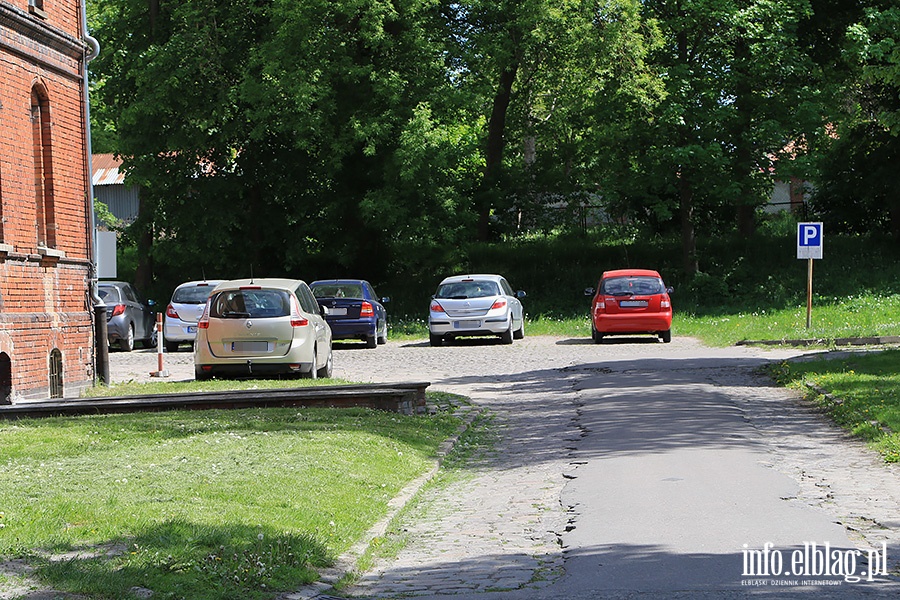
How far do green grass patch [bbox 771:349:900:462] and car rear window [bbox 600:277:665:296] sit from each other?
8552mm

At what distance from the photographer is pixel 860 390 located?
639 inches

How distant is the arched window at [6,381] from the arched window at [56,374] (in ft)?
4.95

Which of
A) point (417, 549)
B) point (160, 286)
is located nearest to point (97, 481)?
point (417, 549)

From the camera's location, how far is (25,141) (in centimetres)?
1809

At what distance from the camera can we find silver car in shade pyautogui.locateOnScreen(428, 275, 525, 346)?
3106 centimetres

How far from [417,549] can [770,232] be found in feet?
136

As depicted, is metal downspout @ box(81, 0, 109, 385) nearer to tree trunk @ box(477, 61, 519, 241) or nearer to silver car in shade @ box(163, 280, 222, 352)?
Result: silver car in shade @ box(163, 280, 222, 352)

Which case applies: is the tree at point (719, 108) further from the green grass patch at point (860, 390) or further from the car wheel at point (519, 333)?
the green grass patch at point (860, 390)

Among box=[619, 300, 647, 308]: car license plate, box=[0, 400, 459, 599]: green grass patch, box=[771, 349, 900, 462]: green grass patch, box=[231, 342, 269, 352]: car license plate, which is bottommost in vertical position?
box=[771, 349, 900, 462]: green grass patch

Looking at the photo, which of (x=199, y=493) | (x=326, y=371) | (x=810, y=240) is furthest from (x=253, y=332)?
(x=810, y=240)

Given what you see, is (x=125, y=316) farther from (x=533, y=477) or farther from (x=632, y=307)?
(x=533, y=477)

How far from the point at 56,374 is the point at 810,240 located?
1789 cm

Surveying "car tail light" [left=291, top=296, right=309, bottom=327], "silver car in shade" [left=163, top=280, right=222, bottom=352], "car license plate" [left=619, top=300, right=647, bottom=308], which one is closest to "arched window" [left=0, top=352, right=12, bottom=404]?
"car tail light" [left=291, top=296, right=309, bottom=327]

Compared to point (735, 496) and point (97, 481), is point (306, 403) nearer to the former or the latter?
point (97, 481)
